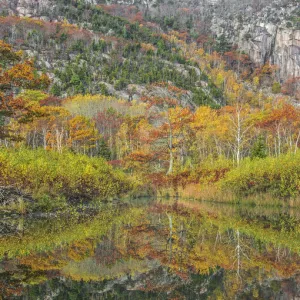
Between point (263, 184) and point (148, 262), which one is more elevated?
point (148, 262)

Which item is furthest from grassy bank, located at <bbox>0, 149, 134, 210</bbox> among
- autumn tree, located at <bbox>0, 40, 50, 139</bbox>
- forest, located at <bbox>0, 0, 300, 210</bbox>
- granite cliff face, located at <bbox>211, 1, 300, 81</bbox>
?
granite cliff face, located at <bbox>211, 1, 300, 81</bbox>

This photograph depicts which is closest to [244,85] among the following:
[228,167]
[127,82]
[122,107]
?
[127,82]

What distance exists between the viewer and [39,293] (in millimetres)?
5328

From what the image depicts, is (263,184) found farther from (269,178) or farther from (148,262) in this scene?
(148,262)

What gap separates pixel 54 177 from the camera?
55.1 feet

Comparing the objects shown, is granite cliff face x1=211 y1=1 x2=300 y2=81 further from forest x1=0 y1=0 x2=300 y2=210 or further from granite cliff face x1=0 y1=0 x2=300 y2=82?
forest x1=0 y1=0 x2=300 y2=210

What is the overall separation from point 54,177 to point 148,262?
10.2 m

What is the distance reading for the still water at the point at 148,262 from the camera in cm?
556

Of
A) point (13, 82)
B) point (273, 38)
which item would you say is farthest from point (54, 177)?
point (273, 38)

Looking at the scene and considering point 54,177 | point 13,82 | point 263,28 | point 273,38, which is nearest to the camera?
point 13,82

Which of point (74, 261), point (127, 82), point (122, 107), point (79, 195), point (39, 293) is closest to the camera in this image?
point (39, 293)

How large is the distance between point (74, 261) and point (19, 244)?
7.32 feet

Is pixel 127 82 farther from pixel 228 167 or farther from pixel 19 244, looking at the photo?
pixel 19 244

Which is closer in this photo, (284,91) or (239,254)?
(239,254)
